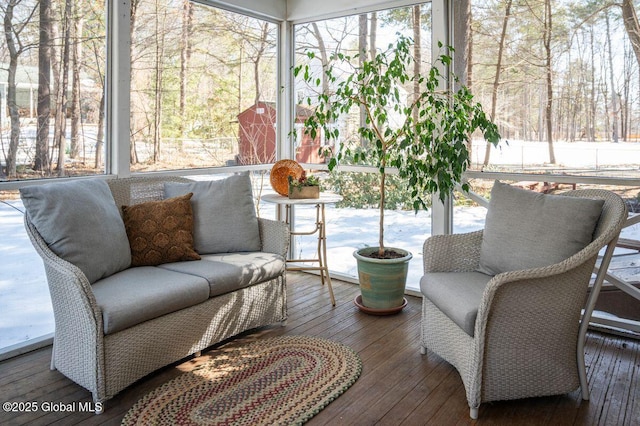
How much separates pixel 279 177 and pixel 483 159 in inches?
60.6

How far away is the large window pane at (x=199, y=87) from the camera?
12.0 ft

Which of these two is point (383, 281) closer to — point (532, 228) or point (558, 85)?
point (532, 228)

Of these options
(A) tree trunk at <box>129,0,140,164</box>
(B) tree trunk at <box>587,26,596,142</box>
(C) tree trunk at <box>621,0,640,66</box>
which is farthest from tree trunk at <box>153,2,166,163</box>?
(C) tree trunk at <box>621,0,640,66</box>

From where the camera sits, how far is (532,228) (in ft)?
8.71

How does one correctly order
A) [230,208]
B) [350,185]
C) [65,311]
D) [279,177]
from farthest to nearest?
[350,185]
[279,177]
[230,208]
[65,311]

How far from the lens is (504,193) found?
2.90 m

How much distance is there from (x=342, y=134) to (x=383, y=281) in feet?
4.70

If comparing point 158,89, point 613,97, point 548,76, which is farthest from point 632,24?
point 158,89

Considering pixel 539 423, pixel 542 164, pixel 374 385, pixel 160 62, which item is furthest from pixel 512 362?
pixel 160 62

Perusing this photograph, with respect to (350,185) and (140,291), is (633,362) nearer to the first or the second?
(350,185)

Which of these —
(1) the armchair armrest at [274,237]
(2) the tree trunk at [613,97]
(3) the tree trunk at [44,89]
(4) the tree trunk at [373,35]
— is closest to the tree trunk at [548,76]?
(2) the tree trunk at [613,97]

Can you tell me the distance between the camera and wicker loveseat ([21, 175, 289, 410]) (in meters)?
Answer: 2.39

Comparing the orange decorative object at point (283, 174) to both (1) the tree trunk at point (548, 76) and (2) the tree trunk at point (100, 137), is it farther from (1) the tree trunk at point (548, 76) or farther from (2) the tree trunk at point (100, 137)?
(1) the tree trunk at point (548, 76)

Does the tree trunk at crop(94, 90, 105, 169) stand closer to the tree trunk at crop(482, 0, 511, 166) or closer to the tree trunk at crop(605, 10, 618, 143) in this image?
the tree trunk at crop(482, 0, 511, 166)
